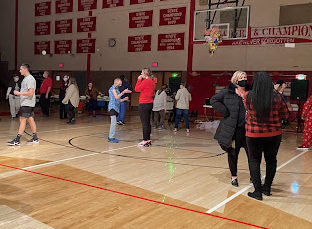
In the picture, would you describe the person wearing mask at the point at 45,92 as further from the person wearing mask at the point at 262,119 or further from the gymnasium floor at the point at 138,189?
the person wearing mask at the point at 262,119

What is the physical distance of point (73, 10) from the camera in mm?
18766

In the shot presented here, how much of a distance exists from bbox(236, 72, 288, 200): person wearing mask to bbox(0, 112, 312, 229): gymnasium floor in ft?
1.55

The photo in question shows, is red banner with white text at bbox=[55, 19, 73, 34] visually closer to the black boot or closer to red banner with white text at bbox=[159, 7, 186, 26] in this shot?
red banner with white text at bbox=[159, 7, 186, 26]

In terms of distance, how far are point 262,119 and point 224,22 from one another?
9477 millimetres

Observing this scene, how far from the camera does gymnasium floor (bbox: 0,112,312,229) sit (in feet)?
9.98

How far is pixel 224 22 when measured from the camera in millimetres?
12281

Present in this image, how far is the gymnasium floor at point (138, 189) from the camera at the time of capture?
3041 millimetres

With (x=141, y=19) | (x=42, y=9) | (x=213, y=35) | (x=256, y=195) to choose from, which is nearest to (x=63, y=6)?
(x=42, y=9)

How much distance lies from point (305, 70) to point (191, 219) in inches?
439

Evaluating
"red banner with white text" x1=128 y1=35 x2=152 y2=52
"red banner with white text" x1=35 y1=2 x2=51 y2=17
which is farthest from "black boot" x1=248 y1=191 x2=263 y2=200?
"red banner with white text" x1=35 y1=2 x2=51 y2=17

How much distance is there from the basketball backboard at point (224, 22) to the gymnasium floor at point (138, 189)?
6.44 meters

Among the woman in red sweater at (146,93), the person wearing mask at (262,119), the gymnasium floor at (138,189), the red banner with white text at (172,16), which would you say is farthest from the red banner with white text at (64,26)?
the person wearing mask at (262,119)

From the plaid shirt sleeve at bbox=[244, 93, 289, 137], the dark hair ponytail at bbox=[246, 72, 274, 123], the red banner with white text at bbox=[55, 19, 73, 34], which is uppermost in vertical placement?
the red banner with white text at bbox=[55, 19, 73, 34]

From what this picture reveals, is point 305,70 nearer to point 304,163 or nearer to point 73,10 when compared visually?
point 304,163
